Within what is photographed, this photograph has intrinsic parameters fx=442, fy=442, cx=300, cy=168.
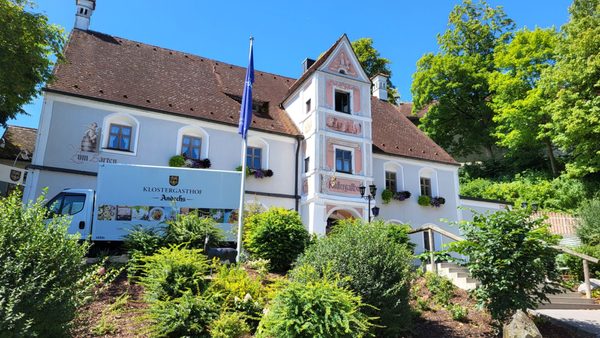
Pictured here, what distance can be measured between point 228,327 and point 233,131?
557 inches

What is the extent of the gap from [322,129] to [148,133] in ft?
26.4

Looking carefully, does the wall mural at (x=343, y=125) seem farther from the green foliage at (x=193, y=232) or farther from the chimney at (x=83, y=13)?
the chimney at (x=83, y=13)

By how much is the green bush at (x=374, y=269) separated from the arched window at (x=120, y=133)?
12.2 m

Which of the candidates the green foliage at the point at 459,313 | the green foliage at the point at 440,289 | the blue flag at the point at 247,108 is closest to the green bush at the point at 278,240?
the blue flag at the point at 247,108

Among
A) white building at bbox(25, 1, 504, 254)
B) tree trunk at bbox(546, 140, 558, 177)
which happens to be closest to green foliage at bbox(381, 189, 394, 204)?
white building at bbox(25, 1, 504, 254)

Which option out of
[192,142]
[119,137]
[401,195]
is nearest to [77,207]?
[119,137]

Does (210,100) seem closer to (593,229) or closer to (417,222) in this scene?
(417,222)

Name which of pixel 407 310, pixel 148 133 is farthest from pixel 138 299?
pixel 148 133

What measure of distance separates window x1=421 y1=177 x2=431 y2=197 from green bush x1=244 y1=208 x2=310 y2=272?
42.9 ft

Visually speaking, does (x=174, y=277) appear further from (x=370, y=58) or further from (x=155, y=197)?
(x=370, y=58)

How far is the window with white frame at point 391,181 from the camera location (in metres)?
24.0

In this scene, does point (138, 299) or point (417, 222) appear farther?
point (417, 222)

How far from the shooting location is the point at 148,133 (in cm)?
1911

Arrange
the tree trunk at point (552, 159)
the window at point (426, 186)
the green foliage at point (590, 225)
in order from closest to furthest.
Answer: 1. the green foliage at point (590, 225)
2. the window at point (426, 186)
3. the tree trunk at point (552, 159)
